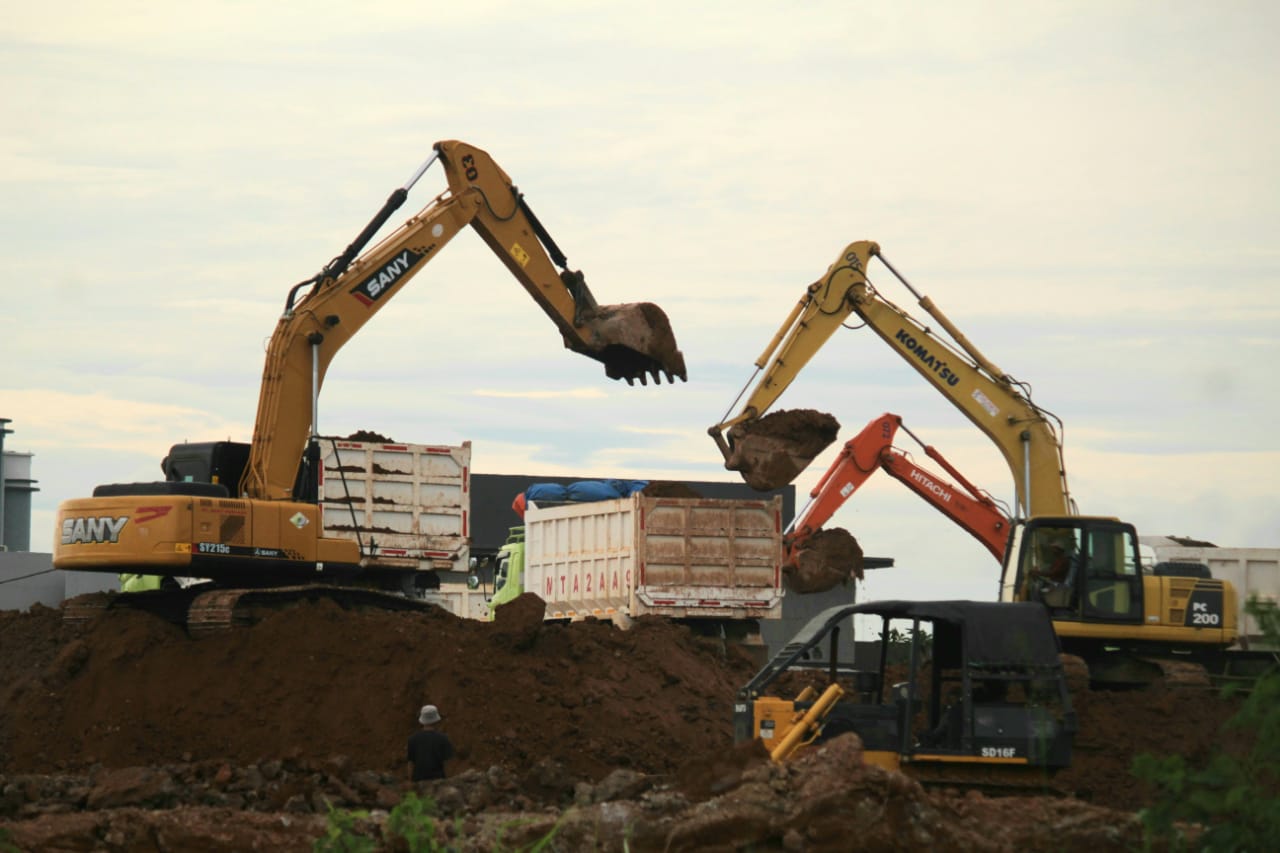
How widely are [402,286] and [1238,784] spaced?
16.4m

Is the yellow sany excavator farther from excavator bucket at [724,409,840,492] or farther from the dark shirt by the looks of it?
the dark shirt

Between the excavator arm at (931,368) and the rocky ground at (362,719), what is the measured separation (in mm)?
5307

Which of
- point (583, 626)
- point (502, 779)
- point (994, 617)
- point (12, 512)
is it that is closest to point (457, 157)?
point (583, 626)

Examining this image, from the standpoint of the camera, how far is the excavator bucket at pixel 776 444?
2714cm

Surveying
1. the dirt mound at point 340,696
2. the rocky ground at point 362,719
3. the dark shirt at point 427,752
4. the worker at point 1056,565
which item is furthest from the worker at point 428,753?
the worker at point 1056,565

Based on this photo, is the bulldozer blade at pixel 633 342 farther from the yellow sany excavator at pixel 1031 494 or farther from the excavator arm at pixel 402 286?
the yellow sany excavator at pixel 1031 494

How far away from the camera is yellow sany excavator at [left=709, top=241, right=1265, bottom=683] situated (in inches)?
861

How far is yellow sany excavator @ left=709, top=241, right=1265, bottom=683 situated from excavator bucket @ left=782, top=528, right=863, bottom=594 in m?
5.57

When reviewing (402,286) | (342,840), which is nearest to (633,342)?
(402,286)

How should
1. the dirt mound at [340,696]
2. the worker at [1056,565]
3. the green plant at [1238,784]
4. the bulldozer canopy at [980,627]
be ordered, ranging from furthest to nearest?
the worker at [1056,565], the dirt mound at [340,696], the bulldozer canopy at [980,627], the green plant at [1238,784]

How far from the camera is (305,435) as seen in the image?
22.8 meters

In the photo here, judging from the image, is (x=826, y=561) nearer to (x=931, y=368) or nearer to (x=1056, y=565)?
(x=931, y=368)

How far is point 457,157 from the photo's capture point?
24.5m

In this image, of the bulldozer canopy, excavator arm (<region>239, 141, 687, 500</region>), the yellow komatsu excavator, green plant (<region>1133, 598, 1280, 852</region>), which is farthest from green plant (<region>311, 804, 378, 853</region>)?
excavator arm (<region>239, 141, 687, 500</region>)
